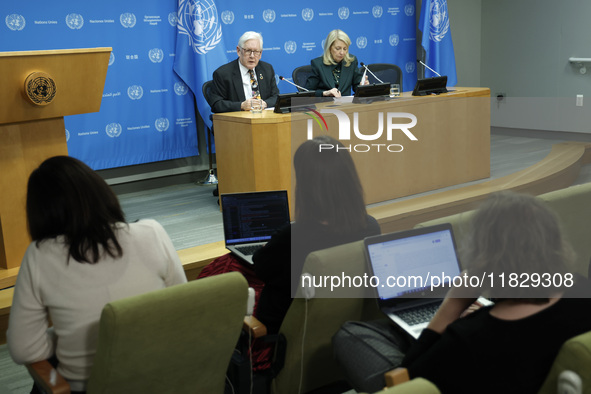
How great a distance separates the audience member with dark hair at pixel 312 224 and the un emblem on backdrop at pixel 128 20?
12.8ft

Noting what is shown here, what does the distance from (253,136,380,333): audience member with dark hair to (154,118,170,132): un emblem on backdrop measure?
12.8 ft

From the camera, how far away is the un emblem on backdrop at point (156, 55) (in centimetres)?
585

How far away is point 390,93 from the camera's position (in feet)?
17.2

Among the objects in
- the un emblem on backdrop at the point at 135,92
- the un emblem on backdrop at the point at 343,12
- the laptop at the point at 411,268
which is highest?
the un emblem on backdrop at the point at 343,12

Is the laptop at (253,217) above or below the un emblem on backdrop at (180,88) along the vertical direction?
below

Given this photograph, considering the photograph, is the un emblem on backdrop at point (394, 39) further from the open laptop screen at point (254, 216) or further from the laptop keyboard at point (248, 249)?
the laptop keyboard at point (248, 249)

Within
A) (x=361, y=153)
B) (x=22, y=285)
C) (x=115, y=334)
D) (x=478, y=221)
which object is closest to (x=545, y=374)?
(x=478, y=221)

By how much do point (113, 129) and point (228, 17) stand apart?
161 cm

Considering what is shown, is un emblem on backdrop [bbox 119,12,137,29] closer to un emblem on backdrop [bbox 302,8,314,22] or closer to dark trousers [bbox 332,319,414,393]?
un emblem on backdrop [bbox 302,8,314,22]

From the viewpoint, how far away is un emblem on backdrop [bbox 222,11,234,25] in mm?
6168

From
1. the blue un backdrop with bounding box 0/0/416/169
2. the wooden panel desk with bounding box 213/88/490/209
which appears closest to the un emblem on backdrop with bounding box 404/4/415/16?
the blue un backdrop with bounding box 0/0/416/169

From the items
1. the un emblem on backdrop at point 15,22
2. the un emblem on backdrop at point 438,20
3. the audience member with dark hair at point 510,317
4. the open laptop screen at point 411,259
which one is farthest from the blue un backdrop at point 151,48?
the audience member with dark hair at point 510,317

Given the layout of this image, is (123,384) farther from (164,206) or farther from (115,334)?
(164,206)

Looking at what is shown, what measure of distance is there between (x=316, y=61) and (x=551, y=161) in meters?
2.49
